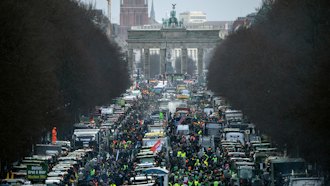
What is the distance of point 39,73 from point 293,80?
1081 cm

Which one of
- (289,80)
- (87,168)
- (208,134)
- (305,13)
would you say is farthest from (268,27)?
(87,168)

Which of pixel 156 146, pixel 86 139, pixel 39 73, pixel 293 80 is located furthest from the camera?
pixel 86 139

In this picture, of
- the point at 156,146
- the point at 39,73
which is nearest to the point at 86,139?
the point at 156,146

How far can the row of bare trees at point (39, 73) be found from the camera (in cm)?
4953

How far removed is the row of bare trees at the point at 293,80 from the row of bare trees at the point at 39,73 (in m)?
9.98

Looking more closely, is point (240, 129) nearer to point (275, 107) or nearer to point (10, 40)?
point (275, 107)

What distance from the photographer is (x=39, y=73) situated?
57.1m

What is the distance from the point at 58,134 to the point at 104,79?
35161mm

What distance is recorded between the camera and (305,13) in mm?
64750

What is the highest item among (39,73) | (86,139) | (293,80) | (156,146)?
(39,73)

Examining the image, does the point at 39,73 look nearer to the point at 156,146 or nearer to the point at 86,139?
the point at 156,146

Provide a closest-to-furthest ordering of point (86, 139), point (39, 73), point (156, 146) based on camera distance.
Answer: point (39, 73) → point (156, 146) → point (86, 139)

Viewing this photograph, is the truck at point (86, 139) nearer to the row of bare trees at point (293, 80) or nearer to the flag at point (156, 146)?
the flag at point (156, 146)

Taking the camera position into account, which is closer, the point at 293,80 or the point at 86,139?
the point at 293,80
